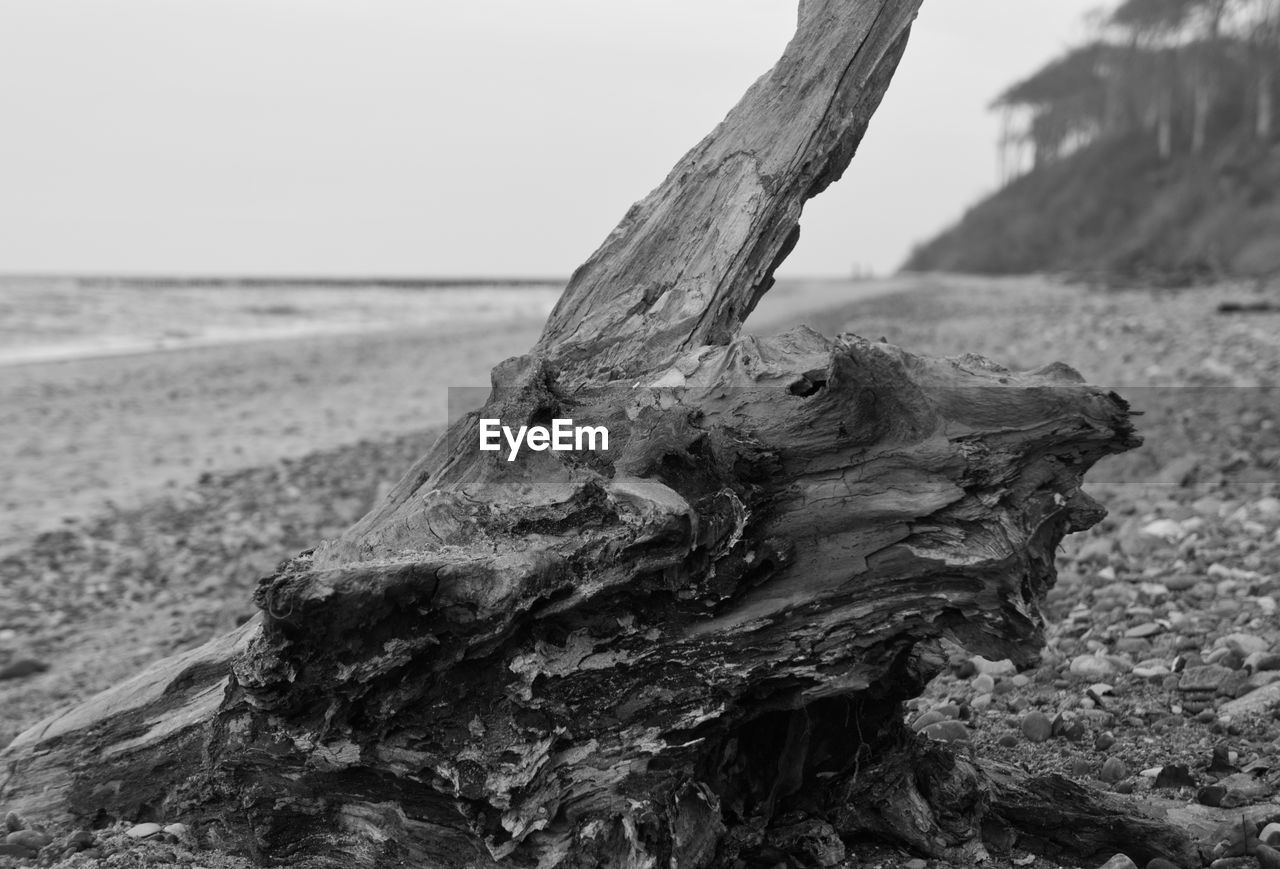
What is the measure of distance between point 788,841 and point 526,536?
109 cm

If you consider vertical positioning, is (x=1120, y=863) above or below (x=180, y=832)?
above

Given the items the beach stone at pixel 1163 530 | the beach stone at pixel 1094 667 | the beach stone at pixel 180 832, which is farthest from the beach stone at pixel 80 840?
the beach stone at pixel 1163 530

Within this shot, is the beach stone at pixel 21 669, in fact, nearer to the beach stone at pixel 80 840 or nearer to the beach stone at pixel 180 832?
the beach stone at pixel 80 840

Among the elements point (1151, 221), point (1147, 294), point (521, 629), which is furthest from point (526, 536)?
point (1151, 221)

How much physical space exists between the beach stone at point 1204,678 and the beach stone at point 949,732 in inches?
37.0

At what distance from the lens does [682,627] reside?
2807 millimetres

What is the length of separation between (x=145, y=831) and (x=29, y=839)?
394mm

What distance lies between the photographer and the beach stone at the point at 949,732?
3816 mm

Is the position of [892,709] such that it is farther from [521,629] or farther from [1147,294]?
[1147,294]

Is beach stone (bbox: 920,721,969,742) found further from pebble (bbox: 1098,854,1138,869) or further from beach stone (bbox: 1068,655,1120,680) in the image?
pebble (bbox: 1098,854,1138,869)

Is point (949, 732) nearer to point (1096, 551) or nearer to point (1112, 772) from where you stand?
point (1112, 772)

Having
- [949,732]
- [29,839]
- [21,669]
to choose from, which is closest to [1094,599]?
[949,732]

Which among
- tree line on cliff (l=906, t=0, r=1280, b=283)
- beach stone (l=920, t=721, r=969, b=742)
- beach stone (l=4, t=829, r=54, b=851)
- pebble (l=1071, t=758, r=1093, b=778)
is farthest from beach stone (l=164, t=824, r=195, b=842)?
tree line on cliff (l=906, t=0, r=1280, b=283)

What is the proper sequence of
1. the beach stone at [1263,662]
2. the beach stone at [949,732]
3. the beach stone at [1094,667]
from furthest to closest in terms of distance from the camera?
the beach stone at [1094,667]
the beach stone at [1263,662]
the beach stone at [949,732]
